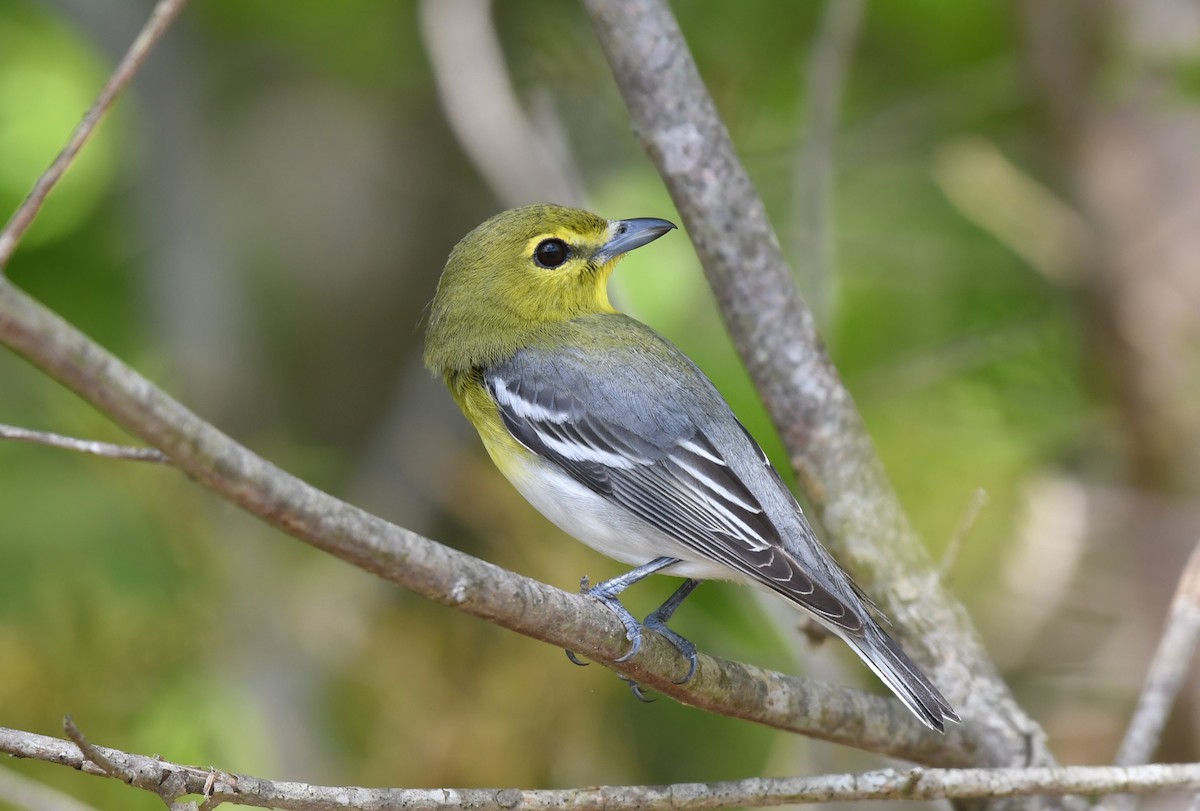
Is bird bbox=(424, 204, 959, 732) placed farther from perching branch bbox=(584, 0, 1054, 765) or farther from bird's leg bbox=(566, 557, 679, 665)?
perching branch bbox=(584, 0, 1054, 765)

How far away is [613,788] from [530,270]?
1728 mm

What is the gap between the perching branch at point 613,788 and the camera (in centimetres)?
192

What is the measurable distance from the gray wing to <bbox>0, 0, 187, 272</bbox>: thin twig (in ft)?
5.13

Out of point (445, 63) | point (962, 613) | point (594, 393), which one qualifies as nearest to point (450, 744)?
point (594, 393)

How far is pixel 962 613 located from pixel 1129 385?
193cm

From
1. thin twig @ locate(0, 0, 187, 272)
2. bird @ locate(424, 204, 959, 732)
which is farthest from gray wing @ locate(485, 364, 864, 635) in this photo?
thin twig @ locate(0, 0, 187, 272)

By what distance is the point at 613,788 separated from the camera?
7.40ft

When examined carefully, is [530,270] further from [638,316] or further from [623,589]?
[623,589]

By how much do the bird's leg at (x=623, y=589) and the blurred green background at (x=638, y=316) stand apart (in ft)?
3.86

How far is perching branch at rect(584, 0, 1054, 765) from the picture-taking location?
2941 mm

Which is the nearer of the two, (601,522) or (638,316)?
(601,522)

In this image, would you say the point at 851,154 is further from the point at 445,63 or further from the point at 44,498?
the point at 44,498

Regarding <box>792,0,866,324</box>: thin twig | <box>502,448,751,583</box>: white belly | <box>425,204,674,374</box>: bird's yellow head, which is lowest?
<box>502,448,751,583</box>: white belly

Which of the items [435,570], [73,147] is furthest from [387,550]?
[73,147]
